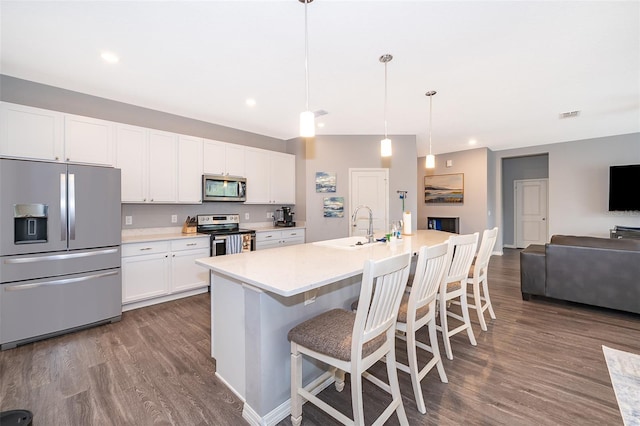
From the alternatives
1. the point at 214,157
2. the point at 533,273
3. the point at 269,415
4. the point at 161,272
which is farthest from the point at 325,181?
the point at 269,415

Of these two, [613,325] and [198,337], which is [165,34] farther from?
[613,325]

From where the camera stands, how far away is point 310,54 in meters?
2.54

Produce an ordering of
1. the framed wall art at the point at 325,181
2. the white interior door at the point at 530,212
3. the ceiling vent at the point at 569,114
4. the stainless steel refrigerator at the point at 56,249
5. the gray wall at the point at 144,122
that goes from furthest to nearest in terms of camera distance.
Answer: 1. the white interior door at the point at 530,212
2. the framed wall art at the point at 325,181
3. the ceiling vent at the point at 569,114
4. the gray wall at the point at 144,122
5. the stainless steel refrigerator at the point at 56,249

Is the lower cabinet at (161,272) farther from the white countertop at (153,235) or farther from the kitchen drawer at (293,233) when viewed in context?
the kitchen drawer at (293,233)

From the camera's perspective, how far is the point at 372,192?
207 inches

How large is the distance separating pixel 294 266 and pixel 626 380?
8.41ft

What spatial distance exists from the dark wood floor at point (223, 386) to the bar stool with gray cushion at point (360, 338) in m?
0.32

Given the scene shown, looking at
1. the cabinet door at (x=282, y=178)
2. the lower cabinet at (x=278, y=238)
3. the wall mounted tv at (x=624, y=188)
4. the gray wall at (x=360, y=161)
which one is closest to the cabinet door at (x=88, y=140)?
the lower cabinet at (x=278, y=238)

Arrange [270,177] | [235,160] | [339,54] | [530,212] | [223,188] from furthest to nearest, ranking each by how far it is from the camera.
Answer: [530,212]
[270,177]
[235,160]
[223,188]
[339,54]

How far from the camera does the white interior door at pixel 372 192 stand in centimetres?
525

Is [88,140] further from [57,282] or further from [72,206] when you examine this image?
[57,282]

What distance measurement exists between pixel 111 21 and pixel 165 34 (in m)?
0.36

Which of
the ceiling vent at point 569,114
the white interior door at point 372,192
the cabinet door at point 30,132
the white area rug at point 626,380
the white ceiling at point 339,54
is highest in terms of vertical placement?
the ceiling vent at point 569,114

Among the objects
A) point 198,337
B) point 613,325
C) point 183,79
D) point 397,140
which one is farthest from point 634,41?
point 198,337
